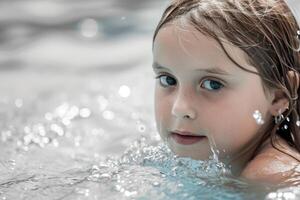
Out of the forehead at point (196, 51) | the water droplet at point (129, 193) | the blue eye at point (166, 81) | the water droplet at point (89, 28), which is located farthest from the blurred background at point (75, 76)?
the forehead at point (196, 51)

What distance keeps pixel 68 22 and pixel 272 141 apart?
108 inches

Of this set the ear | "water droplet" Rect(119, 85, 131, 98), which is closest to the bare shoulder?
the ear

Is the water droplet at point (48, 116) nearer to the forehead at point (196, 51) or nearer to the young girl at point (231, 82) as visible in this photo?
the young girl at point (231, 82)

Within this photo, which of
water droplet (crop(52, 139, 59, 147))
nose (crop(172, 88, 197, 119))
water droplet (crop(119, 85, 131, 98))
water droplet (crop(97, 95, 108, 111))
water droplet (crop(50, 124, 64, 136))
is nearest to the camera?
nose (crop(172, 88, 197, 119))

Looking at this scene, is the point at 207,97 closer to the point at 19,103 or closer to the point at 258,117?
the point at 258,117

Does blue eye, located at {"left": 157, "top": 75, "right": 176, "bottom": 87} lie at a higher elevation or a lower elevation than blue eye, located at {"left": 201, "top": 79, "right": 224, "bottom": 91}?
higher

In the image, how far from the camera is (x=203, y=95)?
2.34m

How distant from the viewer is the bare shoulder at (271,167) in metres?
2.32

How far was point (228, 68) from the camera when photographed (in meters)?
2.33

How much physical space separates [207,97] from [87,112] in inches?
59.0

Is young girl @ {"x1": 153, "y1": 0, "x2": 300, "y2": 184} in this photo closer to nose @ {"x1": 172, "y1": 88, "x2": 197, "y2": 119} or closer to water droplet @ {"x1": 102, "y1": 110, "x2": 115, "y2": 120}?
nose @ {"x1": 172, "y1": 88, "x2": 197, "y2": 119}

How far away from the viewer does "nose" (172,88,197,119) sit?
231cm

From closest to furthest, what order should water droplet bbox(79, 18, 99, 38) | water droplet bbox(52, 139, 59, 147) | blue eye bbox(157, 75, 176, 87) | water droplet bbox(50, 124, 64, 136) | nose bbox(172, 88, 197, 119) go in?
1. nose bbox(172, 88, 197, 119)
2. blue eye bbox(157, 75, 176, 87)
3. water droplet bbox(52, 139, 59, 147)
4. water droplet bbox(50, 124, 64, 136)
5. water droplet bbox(79, 18, 99, 38)

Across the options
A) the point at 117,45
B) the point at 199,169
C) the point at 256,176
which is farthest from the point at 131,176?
the point at 117,45
